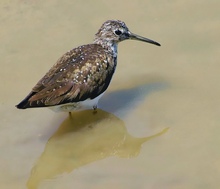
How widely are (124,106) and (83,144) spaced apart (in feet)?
2.74

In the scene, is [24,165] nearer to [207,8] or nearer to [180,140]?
[180,140]

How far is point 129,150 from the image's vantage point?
7.18 meters

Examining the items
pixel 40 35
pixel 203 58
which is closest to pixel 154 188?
pixel 203 58

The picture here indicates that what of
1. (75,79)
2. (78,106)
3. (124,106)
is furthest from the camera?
(124,106)

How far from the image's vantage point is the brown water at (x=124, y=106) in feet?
22.3

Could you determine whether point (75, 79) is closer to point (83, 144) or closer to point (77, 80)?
point (77, 80)

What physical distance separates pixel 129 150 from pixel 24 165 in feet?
3.71

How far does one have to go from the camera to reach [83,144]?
288 inches

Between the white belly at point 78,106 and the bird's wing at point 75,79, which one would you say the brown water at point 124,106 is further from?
the bird's wing at point 75,79

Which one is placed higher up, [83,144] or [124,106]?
[124,106]

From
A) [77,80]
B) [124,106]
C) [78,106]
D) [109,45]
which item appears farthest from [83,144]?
[109,45]

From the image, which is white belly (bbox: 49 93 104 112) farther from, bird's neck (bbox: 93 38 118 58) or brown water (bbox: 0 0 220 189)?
bird's neck (bbox: 93 38 118 58)

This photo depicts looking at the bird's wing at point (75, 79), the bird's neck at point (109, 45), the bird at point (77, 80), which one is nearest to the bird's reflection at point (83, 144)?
the bird at point (77, 80)

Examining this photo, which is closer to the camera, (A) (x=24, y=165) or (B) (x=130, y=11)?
(A) (x=24, y=165)
